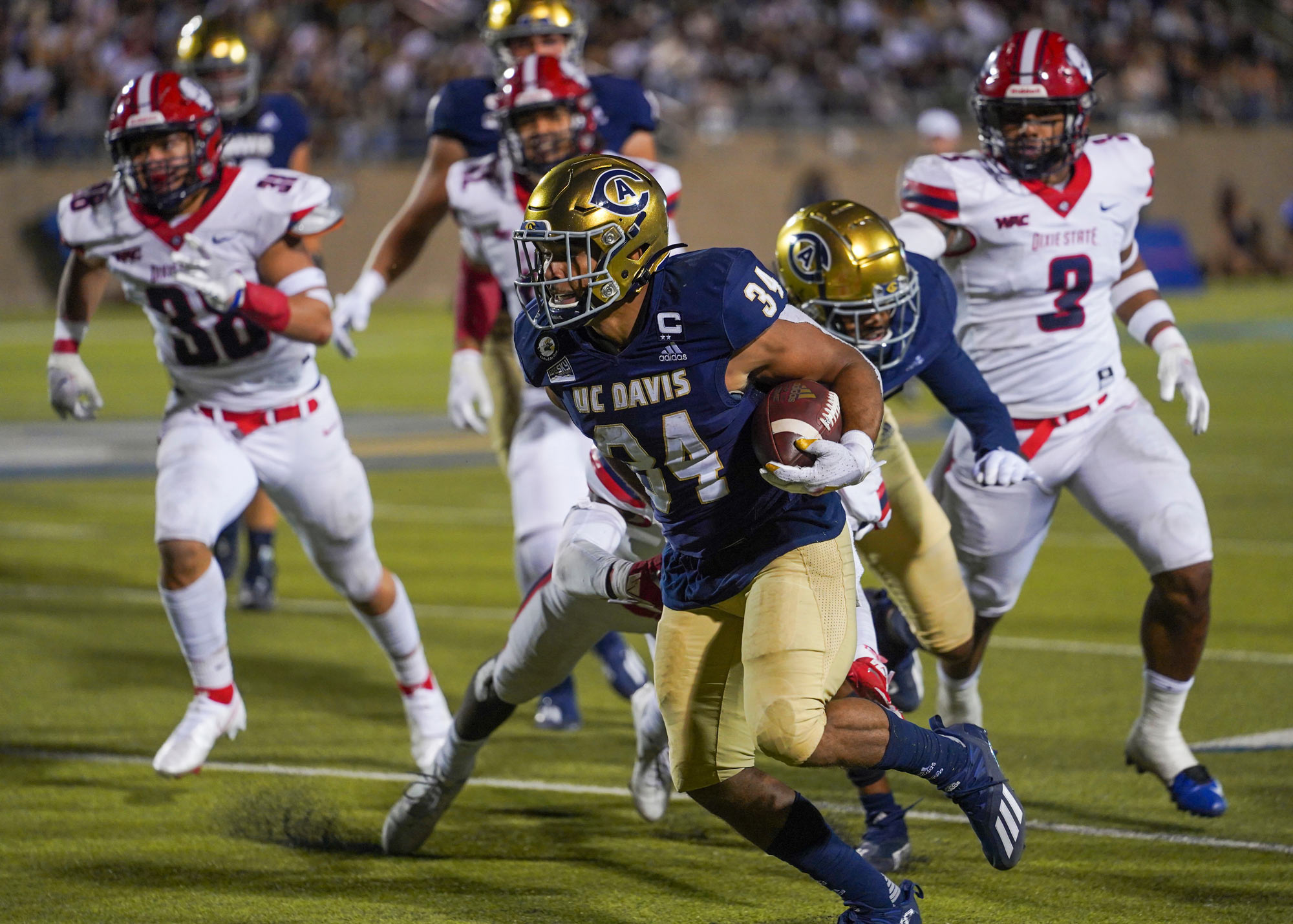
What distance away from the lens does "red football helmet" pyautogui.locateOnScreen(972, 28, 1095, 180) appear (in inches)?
185

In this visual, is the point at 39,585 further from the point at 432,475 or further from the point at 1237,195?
the point at 1237,195

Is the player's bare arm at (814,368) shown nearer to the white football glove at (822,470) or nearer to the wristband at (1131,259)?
the white football glove at (822,470)

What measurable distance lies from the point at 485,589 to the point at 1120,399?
368 centimetres

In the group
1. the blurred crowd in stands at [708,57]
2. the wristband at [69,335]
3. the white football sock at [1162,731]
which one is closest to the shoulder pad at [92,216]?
the wristband at [69,335]

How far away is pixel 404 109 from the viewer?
23.6 meters

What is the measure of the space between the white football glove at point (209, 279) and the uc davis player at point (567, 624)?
112cm

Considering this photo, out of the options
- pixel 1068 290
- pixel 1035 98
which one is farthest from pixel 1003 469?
pixel 1035 98

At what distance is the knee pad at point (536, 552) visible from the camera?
17.2 ft

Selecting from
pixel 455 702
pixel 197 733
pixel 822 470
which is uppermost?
pixel 822 470

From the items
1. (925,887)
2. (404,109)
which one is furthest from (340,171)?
(925,887)

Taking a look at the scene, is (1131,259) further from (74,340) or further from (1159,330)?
(74,340)

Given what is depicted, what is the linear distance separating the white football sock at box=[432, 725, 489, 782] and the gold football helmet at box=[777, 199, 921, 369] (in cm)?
136

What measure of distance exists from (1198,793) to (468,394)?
8.42 ft

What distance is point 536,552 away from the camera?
17.2 feet
